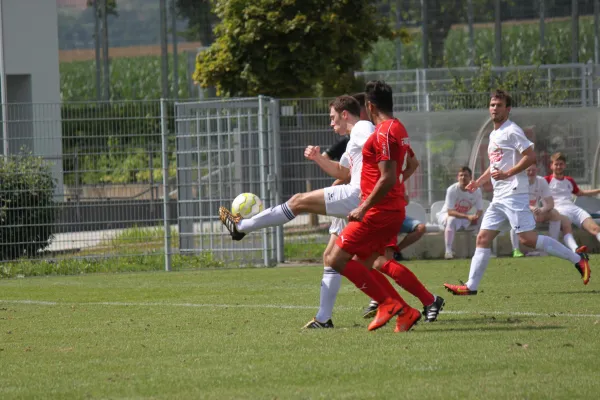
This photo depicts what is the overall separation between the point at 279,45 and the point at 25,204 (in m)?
5.89

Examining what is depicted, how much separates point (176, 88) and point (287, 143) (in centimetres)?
1812

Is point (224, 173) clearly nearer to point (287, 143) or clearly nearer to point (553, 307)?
point (287, 143)

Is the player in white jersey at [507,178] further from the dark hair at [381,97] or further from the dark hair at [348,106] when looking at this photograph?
the dark hair at [381,97]

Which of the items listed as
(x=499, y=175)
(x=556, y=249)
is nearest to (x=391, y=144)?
(x=499, y=175)

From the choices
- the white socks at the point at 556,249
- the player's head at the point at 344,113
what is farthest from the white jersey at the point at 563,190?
the player's head at the point at 344,113

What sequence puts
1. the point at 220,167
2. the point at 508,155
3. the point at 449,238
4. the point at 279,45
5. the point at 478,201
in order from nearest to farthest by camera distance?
the point at 508,155 < the point at 220,167 < the point at 449,238 < the point at 478,201 < the point at 279,45

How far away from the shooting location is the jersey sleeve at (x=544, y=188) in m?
16.9

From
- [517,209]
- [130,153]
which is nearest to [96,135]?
[130,153]

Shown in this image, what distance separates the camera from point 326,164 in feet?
30.9

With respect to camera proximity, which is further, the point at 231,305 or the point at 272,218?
the point at 231,305

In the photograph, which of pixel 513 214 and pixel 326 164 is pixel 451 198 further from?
pixel 326 164

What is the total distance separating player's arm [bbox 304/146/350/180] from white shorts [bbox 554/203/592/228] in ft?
26.0

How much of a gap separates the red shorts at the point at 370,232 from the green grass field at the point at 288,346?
647 mm

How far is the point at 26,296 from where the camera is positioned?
13.1m
